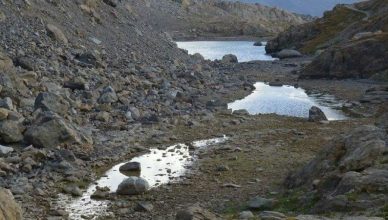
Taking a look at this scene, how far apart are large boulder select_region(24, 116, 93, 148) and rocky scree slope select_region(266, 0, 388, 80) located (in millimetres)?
47403

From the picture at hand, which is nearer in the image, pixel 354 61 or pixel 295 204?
pixel 295 204

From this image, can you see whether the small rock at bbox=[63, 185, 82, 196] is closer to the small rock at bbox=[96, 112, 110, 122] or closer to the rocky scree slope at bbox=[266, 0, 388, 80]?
the small rock at bbox=[96, 112, 110, 122]

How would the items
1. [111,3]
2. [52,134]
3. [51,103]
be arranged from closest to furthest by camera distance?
[52,134] → [51,103] → [111,3]

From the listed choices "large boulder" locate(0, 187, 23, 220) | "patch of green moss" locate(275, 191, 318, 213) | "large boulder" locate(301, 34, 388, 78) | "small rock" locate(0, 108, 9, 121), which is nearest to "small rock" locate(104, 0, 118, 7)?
"large boulder" locate(301, 34, 388, 78)

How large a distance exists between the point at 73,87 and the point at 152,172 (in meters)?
14.2

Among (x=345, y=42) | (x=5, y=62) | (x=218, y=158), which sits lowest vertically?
(x=218, y=158)

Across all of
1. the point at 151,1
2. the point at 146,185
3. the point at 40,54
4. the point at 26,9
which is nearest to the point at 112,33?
the point at 26,9

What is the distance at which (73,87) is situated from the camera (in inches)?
1458

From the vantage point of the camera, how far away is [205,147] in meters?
30.0

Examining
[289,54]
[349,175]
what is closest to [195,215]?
[349,175]

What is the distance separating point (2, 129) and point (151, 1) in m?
179

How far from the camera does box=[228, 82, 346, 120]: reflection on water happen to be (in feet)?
147

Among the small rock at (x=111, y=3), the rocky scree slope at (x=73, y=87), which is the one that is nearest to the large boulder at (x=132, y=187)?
the rocky scree slope at (x=73, y=87)

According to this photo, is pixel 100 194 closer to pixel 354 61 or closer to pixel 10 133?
pixel 10 133
